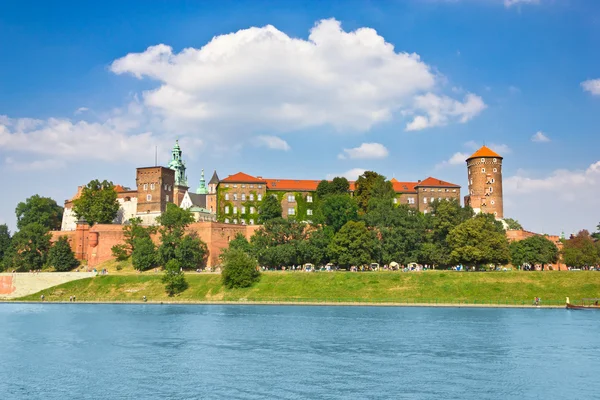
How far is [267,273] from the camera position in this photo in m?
58.3

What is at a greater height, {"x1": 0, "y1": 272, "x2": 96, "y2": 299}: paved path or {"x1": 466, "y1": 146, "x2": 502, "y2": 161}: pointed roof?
{"x1": 466, "y1": 146, "x2": 502, "y2": 161}: pointed roof

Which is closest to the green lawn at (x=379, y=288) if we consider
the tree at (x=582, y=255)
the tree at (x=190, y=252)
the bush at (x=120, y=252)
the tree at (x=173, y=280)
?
the tree at (x=173, y=280)

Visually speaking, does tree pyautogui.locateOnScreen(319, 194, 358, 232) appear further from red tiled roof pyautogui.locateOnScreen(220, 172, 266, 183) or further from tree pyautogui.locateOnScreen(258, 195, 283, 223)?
red tiled roof pyautogui.locateOnScreen(220, 172, 266, 183)

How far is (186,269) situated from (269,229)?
976cm

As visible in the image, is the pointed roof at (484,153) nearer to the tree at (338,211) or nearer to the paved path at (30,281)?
the tree at (338,211)

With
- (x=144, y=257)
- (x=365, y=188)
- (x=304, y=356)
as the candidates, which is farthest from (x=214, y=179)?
(x=304, y=356)

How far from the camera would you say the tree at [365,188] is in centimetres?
7475

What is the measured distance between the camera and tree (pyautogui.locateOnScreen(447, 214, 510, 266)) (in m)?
55.6

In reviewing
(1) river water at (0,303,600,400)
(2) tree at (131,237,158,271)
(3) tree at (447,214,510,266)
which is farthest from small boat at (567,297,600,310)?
(2) tree at (131,237,158,271)

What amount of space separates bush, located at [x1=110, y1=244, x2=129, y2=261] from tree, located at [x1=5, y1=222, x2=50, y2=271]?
26.2ft

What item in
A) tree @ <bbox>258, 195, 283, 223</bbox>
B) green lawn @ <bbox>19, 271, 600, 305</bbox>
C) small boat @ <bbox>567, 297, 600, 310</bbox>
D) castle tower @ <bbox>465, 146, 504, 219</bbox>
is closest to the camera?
small boat @ <bbox>567, 297, 600, 310</bbox>

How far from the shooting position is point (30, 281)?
62594mm

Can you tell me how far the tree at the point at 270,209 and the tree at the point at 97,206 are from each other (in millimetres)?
19336

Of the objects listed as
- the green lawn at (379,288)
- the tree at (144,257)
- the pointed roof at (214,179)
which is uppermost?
the pointed roof at (214,179)
